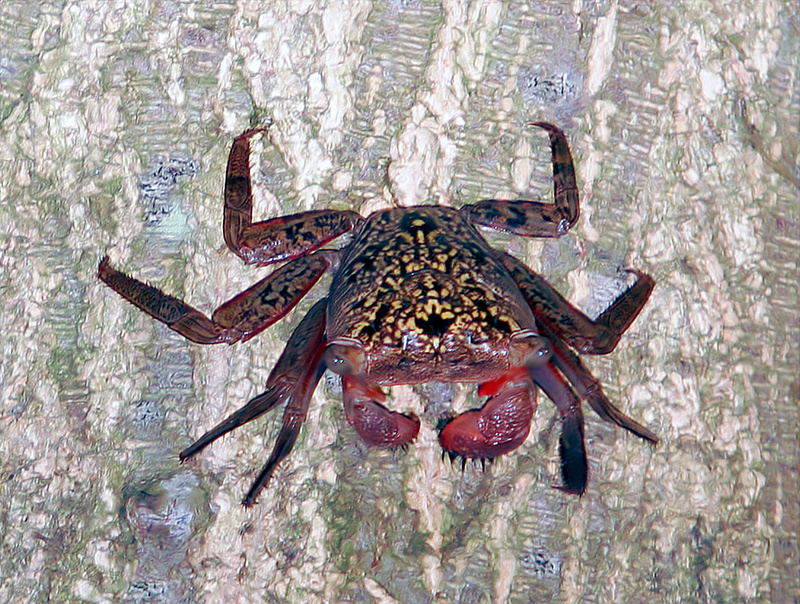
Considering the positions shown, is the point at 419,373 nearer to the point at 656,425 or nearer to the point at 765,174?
the point at 656,425

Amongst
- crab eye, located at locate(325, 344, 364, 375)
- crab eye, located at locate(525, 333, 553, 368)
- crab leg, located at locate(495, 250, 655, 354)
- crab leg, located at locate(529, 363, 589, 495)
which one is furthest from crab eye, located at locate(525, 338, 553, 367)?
crab eye, located at locate(325, 344, 364, 375)

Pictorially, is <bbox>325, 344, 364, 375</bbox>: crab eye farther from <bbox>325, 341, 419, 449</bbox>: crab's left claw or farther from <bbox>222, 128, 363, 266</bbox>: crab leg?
<bbox>222, 128, 363, 266</bbox>: crab leg

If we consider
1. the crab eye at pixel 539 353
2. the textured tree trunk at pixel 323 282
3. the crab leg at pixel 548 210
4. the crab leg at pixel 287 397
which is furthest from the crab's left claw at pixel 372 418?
the crab leg at pixel 548 210

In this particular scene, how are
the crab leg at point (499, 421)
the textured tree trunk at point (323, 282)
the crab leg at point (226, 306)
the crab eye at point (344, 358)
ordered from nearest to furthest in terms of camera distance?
1. the crab eye at point (344, 358)
2. the crab leg at point (499, 421)
3. the crab leg at point (226, 306)
4. the textured tree trunk at point (323, 282)

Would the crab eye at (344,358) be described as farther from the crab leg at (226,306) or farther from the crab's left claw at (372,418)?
the crab leg at (226,306)

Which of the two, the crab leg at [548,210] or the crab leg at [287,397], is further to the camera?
the crab leg at [548,210]

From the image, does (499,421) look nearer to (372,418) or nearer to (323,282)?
(372,418)
